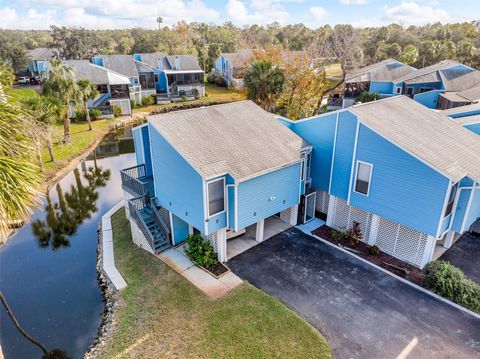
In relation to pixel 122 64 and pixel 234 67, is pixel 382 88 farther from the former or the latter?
pixel 122 64

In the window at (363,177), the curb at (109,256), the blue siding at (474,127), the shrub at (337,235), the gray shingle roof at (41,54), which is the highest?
the gray shingle roof at (41,54)

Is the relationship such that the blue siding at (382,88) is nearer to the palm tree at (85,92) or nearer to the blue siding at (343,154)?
the blue siding at (343,154)

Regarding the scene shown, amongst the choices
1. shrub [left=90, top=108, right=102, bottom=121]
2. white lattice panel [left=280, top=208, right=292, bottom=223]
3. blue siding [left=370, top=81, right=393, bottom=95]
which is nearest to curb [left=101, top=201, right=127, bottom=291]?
white lattice panel [left=280, top=208, right=292, bottom=223]

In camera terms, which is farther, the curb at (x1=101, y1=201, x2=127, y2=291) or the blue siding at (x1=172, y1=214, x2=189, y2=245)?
the blue siding at (x1=172, y1=214, x2=189, y2=245)

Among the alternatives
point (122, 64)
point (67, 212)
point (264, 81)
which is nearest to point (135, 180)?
point (67, 212)

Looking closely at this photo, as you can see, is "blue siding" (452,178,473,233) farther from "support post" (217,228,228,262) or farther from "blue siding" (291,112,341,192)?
"support post" (217,228,228,262)

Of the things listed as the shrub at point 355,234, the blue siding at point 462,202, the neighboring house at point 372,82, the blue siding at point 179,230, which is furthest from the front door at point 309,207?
the neighboring house at point 372,82

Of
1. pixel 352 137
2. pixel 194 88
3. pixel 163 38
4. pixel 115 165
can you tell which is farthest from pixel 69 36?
pixel 352 137
